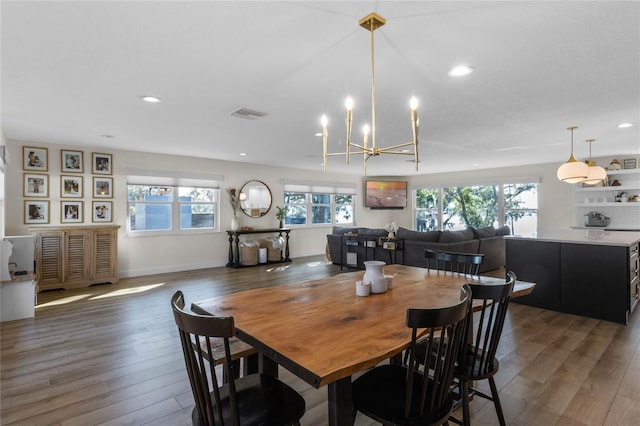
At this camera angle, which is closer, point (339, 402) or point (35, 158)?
point (339, 402)

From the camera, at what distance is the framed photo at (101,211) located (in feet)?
18.4

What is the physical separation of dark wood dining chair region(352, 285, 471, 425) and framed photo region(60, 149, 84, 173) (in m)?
5.96

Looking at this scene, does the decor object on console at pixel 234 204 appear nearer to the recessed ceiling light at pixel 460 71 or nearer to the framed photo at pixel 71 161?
the framed photo at pixel 71 161

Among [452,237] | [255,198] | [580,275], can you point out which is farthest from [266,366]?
[255,198]

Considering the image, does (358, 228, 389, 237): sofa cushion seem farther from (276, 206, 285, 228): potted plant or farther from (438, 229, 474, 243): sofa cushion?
(276, 206, 285, 228): potted plant

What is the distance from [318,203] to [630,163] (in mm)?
6725

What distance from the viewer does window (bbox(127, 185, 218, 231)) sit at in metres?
6.13

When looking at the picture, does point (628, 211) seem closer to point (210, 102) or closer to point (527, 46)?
point (527, 46)

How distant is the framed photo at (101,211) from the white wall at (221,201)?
0.07m

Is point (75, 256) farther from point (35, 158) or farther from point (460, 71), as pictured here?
point (460, 71)

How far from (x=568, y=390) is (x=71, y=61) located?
4196 mm

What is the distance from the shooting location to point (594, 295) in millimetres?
3715

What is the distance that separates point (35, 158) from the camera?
5.14m

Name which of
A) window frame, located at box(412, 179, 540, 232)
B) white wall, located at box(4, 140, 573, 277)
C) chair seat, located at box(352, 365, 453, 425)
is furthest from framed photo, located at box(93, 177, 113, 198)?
window frame, located at box(412, 179, 540, 232)
